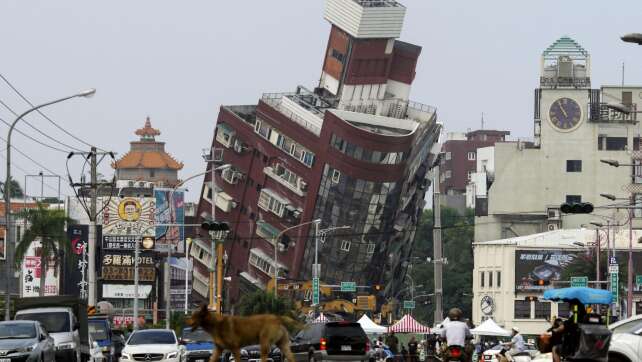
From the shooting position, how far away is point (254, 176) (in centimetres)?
15038

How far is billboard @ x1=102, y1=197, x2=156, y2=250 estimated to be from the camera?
143 meters

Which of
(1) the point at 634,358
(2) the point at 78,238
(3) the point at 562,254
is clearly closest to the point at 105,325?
(1) the point at 634,358

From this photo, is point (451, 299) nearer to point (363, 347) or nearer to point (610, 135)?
point (610, 135)

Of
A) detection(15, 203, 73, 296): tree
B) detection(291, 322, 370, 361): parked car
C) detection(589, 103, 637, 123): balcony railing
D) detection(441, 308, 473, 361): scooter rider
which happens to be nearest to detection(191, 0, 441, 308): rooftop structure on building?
detection(589, 103, 637, 123): balcony railing

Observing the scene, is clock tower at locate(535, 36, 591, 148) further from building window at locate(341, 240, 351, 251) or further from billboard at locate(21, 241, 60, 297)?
billboard at locate(21, 241, 60, 297)

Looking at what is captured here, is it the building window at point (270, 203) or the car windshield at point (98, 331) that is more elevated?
the building window at point (270, 203)

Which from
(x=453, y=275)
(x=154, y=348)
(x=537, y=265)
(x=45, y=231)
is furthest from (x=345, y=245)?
(x=154, y=348)

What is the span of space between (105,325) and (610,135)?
103285 mm

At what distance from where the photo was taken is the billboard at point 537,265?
13100 centimetres

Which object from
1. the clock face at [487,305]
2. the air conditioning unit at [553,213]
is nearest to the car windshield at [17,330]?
the clock face at [487,305]

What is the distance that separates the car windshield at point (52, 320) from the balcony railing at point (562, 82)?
375 ft

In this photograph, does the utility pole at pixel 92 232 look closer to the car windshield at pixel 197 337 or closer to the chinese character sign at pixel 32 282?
the car windshield at pixel 197 337

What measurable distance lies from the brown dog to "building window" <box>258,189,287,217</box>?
11917cm

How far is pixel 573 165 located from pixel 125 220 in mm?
40419
